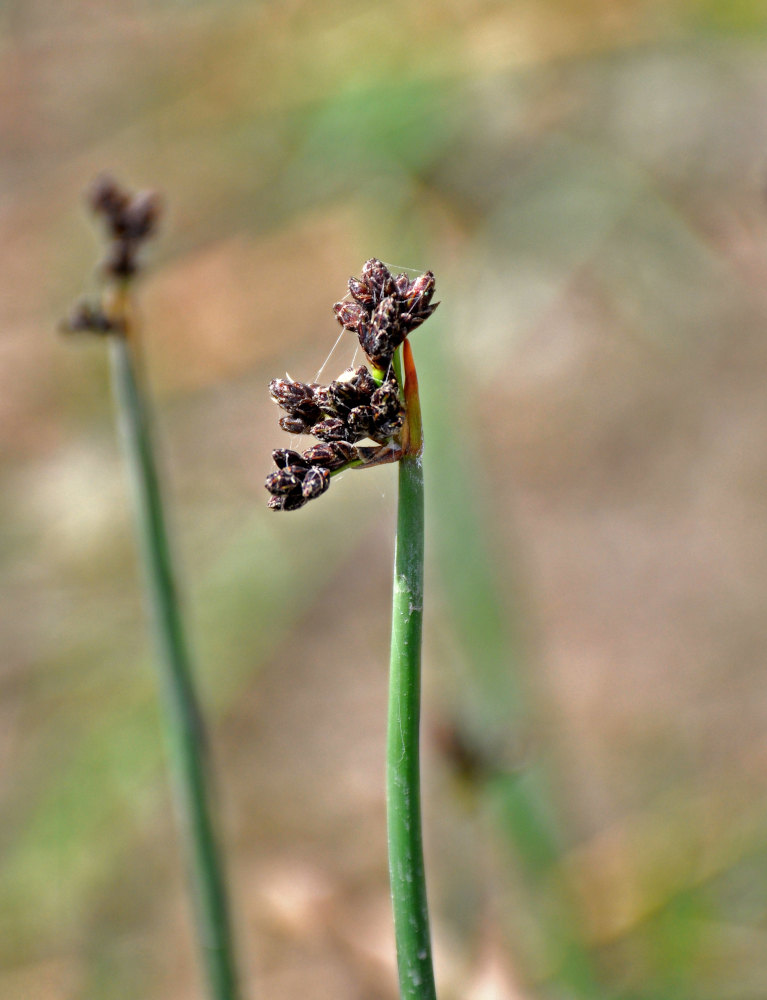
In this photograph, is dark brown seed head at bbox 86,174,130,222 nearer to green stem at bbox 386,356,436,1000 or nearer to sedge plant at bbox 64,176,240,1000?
sedge plant at bbox 64,176,240,1000

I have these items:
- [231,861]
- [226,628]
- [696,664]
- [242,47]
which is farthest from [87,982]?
[242,47]

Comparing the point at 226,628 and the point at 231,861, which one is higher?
the point at 226,628

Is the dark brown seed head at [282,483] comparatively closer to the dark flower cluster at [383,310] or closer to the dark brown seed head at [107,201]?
the dark flower cluster at [383,310]

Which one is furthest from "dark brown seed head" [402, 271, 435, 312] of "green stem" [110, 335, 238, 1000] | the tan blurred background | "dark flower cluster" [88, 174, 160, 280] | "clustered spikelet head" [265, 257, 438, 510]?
the tan blurred background

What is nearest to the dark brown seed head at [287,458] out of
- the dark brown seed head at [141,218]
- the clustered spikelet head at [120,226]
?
the clustered spikelet head at [120,226]

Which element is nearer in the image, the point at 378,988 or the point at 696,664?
the point at 378,988

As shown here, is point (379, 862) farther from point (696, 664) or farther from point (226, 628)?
point (696, 664)

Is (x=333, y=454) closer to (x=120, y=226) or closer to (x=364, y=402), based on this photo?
(x=364, y=402)
